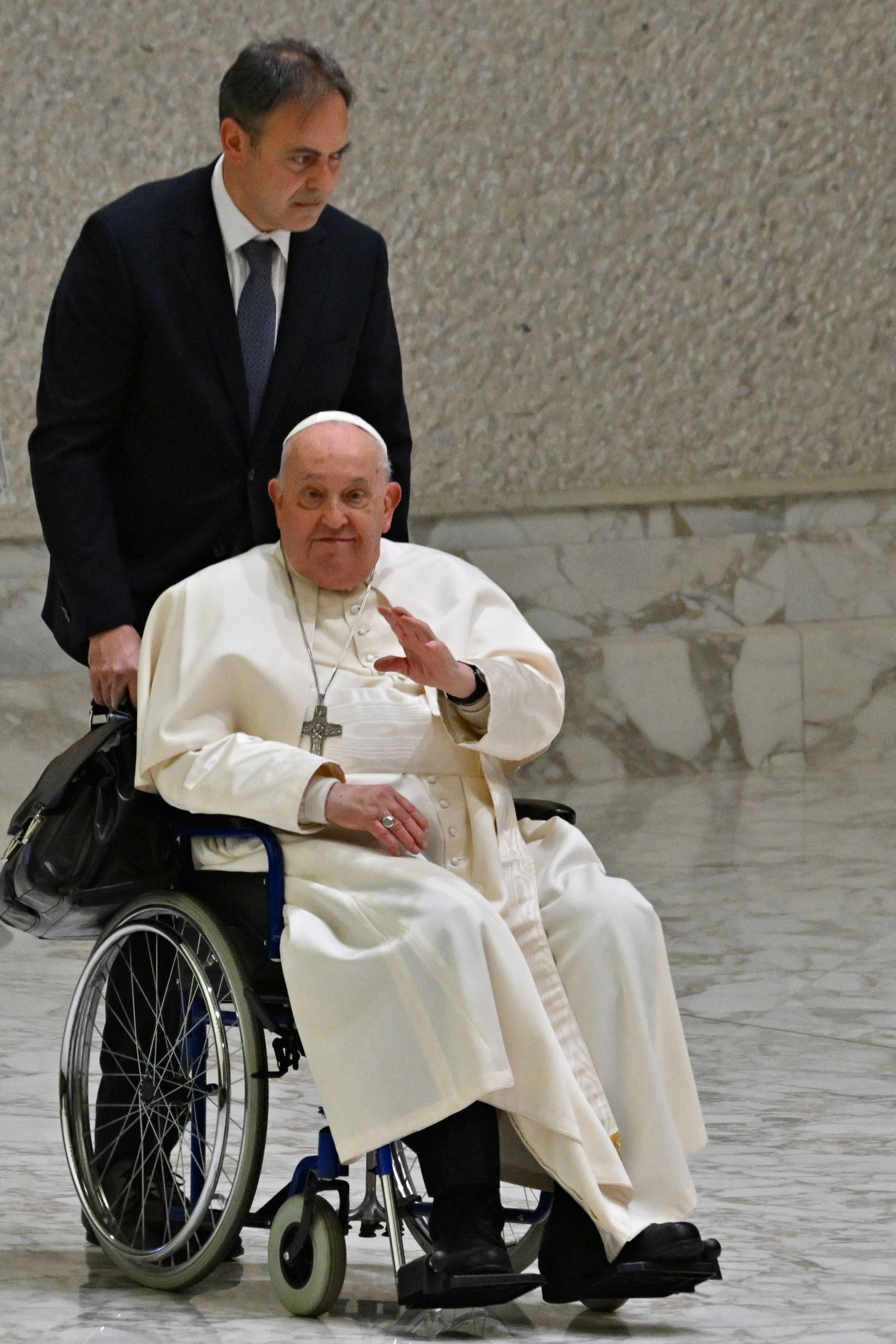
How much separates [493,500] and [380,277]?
3465 millimetres

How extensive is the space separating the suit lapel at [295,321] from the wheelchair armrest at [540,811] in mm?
687


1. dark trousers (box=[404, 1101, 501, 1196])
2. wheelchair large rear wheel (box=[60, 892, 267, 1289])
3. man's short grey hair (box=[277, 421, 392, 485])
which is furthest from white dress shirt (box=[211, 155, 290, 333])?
dark trousers (box=[404, 1101, 501, 1196])

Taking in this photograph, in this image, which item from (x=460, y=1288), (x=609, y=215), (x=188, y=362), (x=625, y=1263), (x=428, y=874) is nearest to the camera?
(x=460, y=1288)

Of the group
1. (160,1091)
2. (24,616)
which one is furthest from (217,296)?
(24,616)

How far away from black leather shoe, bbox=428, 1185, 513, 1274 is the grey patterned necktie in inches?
49.2

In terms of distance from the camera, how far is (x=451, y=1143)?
242cm

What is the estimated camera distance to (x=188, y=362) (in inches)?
119

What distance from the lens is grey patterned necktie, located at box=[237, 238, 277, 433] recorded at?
309 centimetres

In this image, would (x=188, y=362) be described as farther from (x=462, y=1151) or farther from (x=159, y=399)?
(x=462, y=1151)

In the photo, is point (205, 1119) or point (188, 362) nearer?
point (205, 1119)

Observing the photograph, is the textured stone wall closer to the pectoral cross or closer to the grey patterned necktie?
the grey patterned necktie

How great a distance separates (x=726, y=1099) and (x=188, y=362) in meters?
1.62

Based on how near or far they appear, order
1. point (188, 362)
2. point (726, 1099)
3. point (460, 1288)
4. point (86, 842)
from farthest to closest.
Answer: point (726, 1099) → point (188, 362) → point (86, 842) → point (460, 1288)

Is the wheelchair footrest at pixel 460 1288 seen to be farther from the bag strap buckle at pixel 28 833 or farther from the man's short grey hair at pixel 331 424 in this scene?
the man's short grey hair at pixel 331 424
